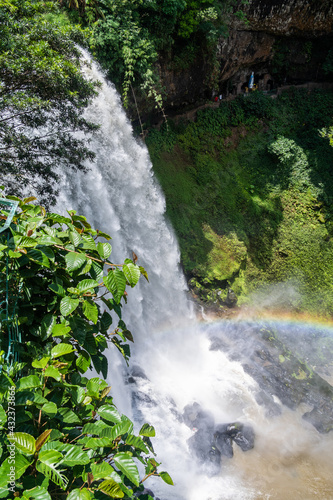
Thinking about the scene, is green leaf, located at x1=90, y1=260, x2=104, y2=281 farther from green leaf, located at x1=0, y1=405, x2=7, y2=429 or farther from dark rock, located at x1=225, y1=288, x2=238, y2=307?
dark rock, located at x1=225, y1=288, x2=238, y2=307

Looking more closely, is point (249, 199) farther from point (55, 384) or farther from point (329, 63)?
point (55, 384)

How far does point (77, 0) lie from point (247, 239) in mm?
8899

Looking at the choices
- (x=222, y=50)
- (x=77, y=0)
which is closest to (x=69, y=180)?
(x=77, y=0)

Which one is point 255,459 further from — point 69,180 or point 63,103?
point 63,103

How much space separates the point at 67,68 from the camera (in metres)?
5.93

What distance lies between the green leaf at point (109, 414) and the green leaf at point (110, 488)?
0.43 metres

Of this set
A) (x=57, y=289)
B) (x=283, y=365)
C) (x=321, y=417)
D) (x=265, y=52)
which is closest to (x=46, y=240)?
(x=57, y=289)

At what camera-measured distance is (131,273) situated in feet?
8.14

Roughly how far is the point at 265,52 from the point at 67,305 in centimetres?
1675

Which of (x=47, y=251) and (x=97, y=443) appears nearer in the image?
(x=97, y=443)

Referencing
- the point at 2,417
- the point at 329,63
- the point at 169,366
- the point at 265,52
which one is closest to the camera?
the point at 2,417

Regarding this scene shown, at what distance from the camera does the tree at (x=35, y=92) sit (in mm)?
5281

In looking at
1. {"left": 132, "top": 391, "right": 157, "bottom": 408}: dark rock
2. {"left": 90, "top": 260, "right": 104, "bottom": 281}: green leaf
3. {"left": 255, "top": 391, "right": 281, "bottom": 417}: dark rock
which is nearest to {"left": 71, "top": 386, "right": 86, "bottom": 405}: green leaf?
{"left": 90, "top": 260, "right": 104, "bottom": 281}: green leaf

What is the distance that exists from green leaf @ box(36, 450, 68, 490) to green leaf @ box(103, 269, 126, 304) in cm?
99
